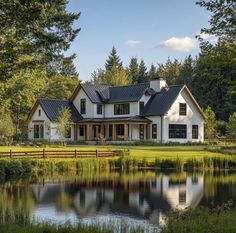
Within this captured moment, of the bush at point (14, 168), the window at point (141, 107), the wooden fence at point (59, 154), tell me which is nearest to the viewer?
the bush at point (14, 168)

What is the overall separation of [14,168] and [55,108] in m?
29.1

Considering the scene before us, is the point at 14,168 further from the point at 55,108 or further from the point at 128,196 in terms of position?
the point at 55,108

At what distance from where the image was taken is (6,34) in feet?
57.0

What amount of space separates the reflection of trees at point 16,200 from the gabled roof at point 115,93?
33248 mm

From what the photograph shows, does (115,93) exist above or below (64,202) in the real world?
above

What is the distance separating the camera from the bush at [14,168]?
30312 mm

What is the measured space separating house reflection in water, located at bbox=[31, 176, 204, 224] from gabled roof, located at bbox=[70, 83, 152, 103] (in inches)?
1094

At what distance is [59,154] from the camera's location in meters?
35.5

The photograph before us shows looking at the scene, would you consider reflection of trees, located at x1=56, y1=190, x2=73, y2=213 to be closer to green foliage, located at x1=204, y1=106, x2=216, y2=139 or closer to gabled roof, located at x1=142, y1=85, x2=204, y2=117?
gabled roof, located at x1=142, y1=85, x2=204, y2=117

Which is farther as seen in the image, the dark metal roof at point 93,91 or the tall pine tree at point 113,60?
the tall pine tree at point 113,60

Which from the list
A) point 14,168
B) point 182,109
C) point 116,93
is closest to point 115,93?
point 116,93

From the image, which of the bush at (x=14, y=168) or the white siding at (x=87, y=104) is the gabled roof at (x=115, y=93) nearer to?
the white siding at (x=87, y=104)

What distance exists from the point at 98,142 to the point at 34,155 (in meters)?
21.8

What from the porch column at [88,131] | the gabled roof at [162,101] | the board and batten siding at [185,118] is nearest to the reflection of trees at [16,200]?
the gabled roof at [162,101]
